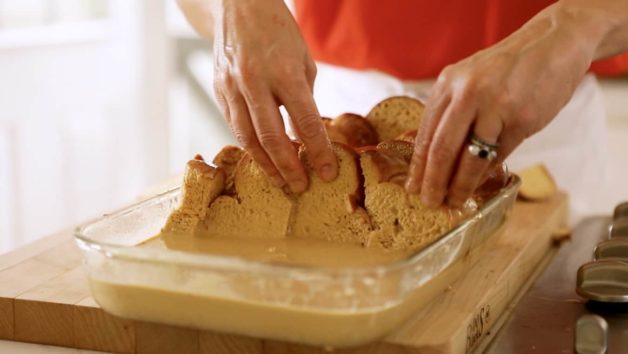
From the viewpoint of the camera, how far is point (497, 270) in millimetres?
1412

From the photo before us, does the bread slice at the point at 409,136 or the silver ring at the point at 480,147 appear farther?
the bread slice at the point at 409,136

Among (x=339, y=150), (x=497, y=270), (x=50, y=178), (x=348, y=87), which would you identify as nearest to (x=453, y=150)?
(x=339, y=150)

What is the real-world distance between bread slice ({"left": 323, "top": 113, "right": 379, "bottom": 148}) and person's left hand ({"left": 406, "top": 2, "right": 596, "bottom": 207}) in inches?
13.3

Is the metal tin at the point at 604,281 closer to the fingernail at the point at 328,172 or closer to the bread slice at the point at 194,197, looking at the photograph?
the fingernail at the point at 328,172

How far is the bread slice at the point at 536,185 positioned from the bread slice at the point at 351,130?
385 mm

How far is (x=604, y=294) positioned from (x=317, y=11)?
979 millimetres

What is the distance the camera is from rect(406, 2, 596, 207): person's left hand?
116cm

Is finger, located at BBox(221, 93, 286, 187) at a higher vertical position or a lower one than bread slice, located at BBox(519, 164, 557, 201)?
higher

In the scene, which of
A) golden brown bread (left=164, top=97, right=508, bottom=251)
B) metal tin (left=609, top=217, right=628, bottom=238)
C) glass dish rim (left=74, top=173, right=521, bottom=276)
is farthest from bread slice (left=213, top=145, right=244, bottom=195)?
metal tin (left=609, top=217, right=628, bottom=238)

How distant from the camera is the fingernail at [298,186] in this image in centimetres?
132

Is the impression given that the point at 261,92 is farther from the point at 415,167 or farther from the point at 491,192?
the point at 491,192

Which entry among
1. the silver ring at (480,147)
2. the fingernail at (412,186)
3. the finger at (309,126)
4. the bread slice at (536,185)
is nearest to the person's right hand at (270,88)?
the finger at (309,126)

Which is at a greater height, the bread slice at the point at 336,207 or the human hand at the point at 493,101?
the human hand at the point at 493,101

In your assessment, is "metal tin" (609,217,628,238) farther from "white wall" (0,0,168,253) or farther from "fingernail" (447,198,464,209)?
"white wall" (0,0,168,253)
